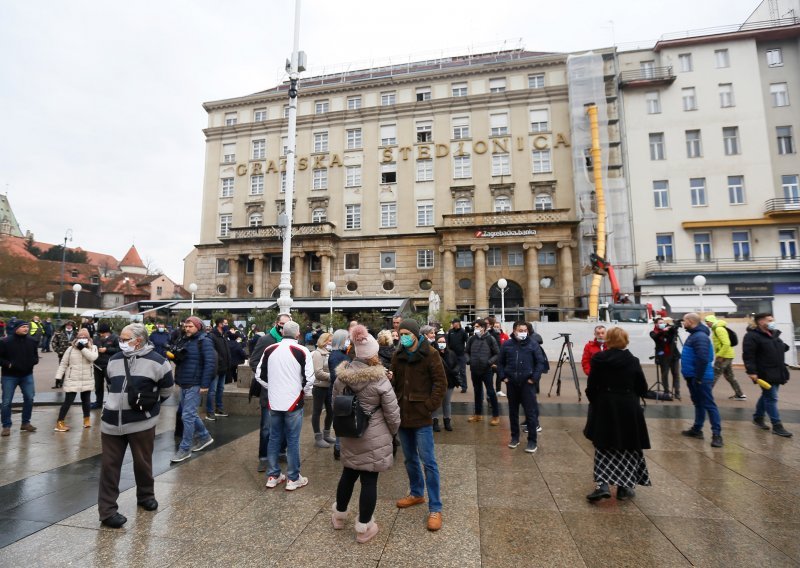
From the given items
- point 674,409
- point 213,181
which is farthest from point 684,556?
point 213,181

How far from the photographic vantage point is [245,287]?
35.9 m

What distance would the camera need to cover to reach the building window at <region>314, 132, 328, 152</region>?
38.0m

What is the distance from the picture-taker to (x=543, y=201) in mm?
33062

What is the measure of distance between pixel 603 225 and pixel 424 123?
58.2 ft

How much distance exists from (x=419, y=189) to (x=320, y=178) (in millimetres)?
9531

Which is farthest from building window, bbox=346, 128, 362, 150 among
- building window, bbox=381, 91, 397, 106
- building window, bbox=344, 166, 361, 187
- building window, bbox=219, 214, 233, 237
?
building window, bbox=219, 214, 233, 237

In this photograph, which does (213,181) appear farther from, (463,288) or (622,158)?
(622,158)

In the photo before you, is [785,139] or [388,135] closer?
[785,139]

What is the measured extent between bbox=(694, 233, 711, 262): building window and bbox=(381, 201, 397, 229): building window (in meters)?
23.3

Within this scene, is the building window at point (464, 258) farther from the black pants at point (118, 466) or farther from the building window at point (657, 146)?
the black pants at point (118, 466)

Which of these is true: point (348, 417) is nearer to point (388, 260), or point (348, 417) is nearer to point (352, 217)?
point (388, 260)

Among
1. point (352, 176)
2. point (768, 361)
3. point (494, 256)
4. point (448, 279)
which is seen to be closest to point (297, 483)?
point (768, 361)

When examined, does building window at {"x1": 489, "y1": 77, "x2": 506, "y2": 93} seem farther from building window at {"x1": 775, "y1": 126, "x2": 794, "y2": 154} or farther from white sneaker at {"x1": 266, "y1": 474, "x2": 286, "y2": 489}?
white sneaker at {"x1": 266, "y1": 474, "x2": 286, "y2": 489}

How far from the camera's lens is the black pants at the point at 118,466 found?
379 centimetres
